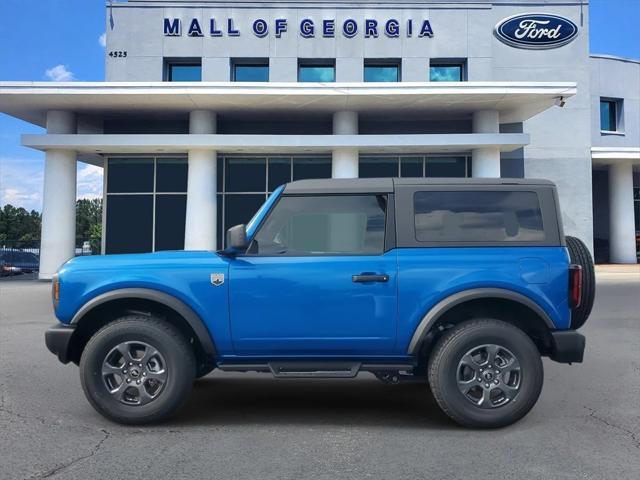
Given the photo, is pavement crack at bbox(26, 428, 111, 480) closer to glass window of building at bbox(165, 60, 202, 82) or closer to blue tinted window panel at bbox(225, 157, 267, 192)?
blue tinted window panel at bbox(225, 157, 267, 192)

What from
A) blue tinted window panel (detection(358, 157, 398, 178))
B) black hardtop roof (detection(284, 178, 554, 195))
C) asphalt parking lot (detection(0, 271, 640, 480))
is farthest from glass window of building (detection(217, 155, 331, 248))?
black hardtop roof (detection(284, 178, 554, 195))

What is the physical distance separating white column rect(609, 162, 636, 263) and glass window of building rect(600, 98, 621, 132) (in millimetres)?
2824

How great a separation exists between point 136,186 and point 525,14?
18618 millimetres

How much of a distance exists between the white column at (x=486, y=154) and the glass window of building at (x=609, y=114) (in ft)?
40.1

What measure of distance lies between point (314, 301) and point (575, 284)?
2.13 meters

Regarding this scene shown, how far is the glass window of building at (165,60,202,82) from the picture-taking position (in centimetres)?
2481

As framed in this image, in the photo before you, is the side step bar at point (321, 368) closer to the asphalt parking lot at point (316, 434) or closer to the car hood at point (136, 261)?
the asphalt parking lot at point (316, 434)

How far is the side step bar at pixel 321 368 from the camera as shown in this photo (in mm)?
4617

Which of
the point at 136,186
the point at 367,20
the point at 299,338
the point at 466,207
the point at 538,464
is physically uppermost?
the point at 367,20

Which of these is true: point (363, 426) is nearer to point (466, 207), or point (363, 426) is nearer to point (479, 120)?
point (466, 207)

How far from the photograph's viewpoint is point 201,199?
2109 cm

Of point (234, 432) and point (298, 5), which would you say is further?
point (298, 5)

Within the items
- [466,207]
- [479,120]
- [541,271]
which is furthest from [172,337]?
[479,120]

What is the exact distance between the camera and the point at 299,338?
461 centimetres
